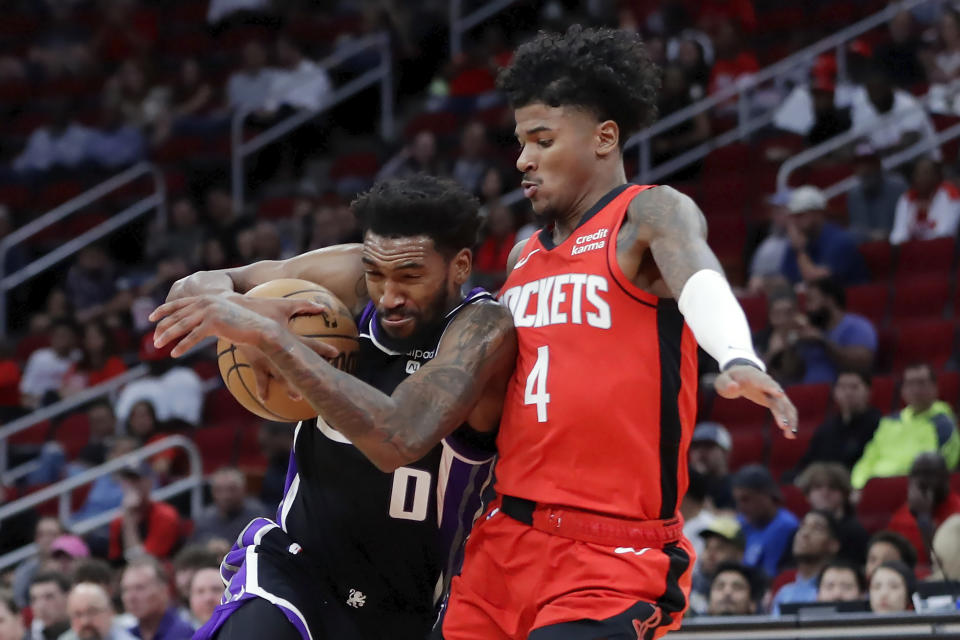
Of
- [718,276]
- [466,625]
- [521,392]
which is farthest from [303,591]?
[718,276]

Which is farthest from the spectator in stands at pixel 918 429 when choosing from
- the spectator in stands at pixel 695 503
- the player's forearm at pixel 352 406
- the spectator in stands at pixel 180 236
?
Answer: the spectator in stands at pixel 180 236

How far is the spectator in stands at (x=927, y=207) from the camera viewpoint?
11508 mm

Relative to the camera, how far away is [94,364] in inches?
567

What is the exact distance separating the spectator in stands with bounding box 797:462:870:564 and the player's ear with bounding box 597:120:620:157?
478 centimetres

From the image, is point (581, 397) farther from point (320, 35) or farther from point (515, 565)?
point (320, 35)

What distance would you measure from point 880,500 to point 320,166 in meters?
8.75

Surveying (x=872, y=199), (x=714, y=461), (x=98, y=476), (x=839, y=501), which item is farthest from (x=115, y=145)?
(x=839, y=501)

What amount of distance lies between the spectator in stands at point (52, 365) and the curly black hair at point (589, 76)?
10901 millimetres

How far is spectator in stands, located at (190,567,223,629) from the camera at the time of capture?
852 centimetres

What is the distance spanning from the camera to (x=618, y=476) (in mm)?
4105

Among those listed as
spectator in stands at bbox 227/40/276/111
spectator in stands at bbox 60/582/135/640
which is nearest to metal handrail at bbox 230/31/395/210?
spectator in stands at bbox 227/40/276/111

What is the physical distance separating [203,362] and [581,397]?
10408mm

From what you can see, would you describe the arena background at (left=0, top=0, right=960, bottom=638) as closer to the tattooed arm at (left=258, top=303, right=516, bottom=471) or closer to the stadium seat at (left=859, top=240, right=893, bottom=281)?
the stadium seat at (left=859, top=240, right=893, bottom=281)

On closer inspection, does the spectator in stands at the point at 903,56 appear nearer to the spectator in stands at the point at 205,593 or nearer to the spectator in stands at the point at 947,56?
the spectator in stands at the point at 947,56
